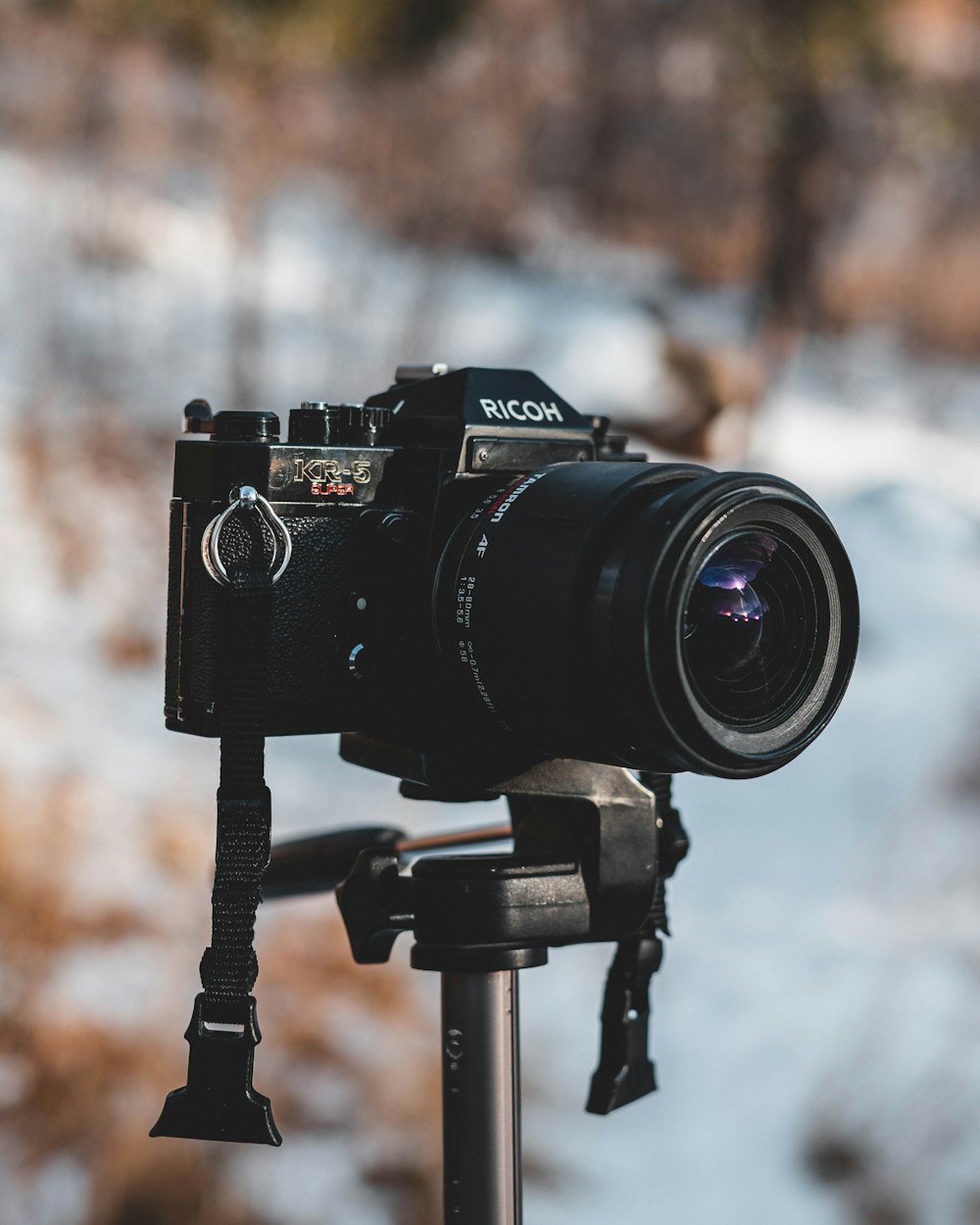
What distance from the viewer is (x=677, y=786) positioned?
123 inches

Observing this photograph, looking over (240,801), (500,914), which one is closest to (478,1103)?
(500,914)

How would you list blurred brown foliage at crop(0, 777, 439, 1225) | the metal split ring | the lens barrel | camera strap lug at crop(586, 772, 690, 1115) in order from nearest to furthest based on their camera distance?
the lens barrel
the metal split ring
camera strap lug at crop(586, 772, 690, 1115)
blurred brown foliage at crop(0, 777, 439, 1225)

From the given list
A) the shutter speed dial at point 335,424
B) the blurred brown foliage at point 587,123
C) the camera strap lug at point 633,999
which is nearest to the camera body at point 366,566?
the shutter speed dial at point 335,424

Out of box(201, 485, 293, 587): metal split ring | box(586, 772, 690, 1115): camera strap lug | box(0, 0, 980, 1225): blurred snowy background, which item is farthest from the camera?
box(0, 0, 980, 1225): blurred snowy background

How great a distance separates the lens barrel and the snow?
1459 mm

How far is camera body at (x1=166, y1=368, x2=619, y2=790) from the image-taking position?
2.96 feet

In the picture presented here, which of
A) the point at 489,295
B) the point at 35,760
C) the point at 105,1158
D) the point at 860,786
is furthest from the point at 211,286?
the point at 105,1158

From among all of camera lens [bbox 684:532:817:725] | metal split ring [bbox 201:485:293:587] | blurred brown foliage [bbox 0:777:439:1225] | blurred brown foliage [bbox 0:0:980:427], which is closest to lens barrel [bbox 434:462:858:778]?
camera lens [bbox 684:532:817:725]

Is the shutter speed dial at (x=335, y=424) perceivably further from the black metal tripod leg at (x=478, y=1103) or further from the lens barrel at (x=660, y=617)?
the black metal tripod leg at (x=478, y=1103)

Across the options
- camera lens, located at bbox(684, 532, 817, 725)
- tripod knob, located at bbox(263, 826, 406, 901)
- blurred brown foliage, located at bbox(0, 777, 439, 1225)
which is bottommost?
blurred brown foliage, located at bbox(0, 777, 439, 1225)

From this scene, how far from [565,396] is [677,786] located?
2.14 m

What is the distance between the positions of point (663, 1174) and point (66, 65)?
396cm

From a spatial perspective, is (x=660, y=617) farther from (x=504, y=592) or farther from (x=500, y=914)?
(x=500, y=914)

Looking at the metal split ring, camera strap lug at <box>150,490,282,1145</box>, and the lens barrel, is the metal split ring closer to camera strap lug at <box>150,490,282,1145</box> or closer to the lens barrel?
camera strap lug at <box>150,490,282,1145</box>
